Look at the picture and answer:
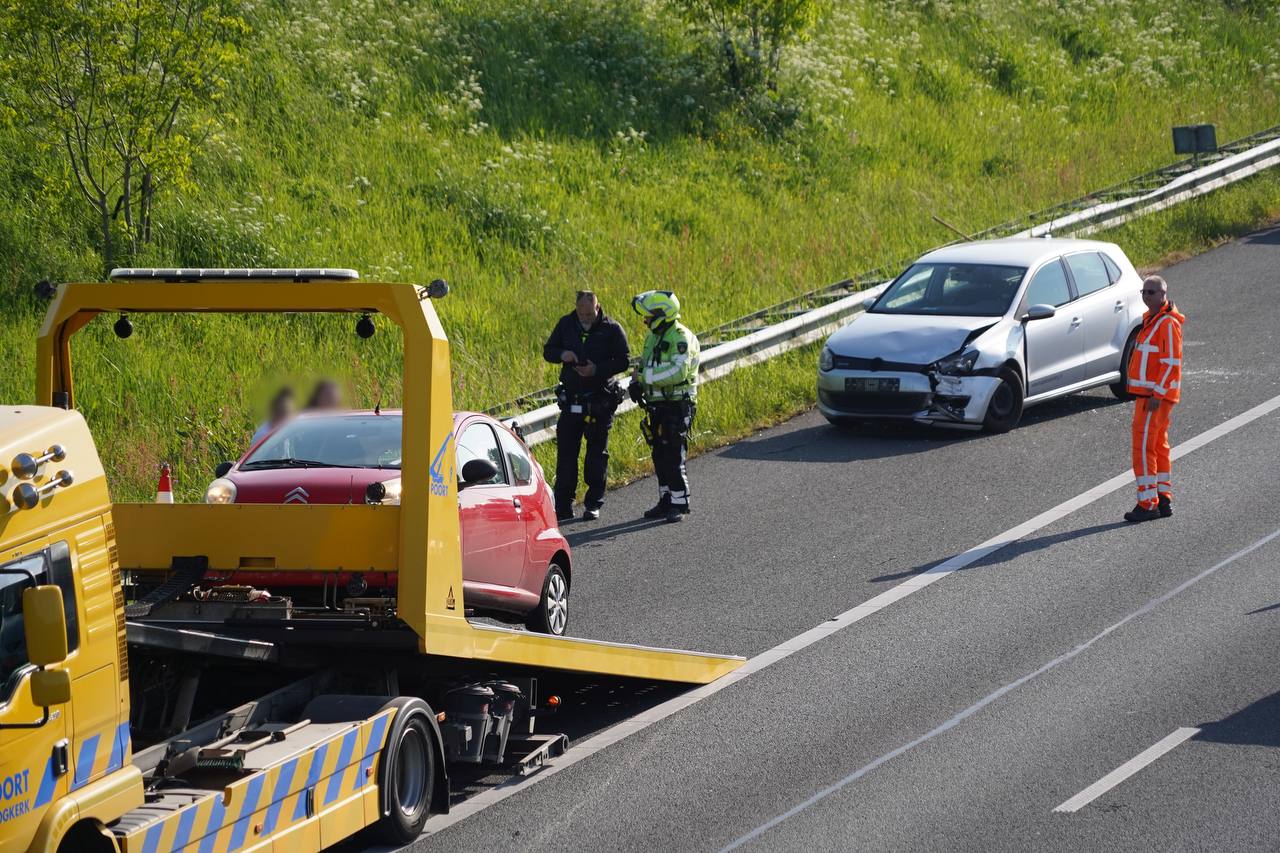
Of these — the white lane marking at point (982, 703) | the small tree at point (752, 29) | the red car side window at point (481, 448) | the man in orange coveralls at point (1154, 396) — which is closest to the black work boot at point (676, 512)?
the red car side window at point (481, 448)

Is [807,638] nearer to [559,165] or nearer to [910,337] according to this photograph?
[910,337]

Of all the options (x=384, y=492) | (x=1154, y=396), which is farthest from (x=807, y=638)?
(x=1154, y=396)

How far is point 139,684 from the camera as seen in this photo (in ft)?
25.2

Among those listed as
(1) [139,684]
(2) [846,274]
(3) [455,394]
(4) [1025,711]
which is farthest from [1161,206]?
(1) [139,684]

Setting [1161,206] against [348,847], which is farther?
[1161,206]

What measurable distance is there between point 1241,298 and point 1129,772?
48.6 ft

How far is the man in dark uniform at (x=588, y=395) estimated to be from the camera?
14.7 meters

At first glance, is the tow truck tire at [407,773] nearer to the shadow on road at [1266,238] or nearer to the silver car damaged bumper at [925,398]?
the silver car damaged bumper at [925,398]

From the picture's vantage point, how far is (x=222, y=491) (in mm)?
9648

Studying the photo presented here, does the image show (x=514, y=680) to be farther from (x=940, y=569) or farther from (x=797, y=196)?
(x=797, y=196)

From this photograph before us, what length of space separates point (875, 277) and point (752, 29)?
29.9 feet

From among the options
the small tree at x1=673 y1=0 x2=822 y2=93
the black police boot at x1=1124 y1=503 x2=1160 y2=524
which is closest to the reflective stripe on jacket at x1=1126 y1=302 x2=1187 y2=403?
the black police boot at x1=1124 y1=503 x2=1160 y2=524

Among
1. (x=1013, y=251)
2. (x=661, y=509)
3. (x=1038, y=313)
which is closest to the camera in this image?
(x=661, y=509)

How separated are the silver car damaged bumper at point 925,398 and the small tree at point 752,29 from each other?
43.0ft
